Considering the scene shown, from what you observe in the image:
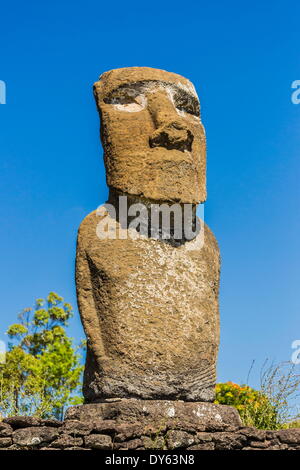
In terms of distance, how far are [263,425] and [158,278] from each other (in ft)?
11.9

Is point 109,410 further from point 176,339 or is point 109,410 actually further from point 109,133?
point 109,133

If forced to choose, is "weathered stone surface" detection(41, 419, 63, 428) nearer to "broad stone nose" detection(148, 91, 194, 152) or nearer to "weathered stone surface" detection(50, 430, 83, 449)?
"weathered stone surface" detection(50, 430, 83, 449)

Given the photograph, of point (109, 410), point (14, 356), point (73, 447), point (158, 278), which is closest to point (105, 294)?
point (158, 278)

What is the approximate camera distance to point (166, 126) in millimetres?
7227

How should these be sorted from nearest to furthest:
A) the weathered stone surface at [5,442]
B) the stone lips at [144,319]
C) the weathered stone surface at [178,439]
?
1. the weathered stone surface at [5,442]
2. the weathered stone surface at [178,439]
3. the stone lips at [144,319]

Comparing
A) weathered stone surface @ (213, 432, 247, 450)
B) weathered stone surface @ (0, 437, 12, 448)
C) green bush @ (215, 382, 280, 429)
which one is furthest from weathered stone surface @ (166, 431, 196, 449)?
green bush @ (215, 382, 280, 429)

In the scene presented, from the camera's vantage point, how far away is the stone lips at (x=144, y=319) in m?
6.64

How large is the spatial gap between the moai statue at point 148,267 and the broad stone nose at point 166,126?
0.01 metres

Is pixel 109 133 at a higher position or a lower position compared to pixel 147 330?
higher

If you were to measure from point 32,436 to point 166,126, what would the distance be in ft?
11.0

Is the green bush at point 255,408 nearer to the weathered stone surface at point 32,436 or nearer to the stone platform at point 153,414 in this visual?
the stone platform at point 153,414

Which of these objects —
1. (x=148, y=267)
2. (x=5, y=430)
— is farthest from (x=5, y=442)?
(x=148, y=267)

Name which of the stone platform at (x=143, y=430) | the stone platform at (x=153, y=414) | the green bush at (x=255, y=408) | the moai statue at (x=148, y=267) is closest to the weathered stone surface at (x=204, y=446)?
the stone platform at (x=143, y=430)
